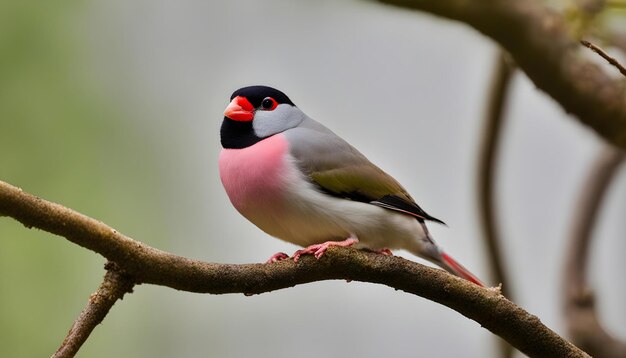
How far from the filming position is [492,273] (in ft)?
12.8

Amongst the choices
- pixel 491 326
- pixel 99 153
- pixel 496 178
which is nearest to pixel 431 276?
pixel 491 326

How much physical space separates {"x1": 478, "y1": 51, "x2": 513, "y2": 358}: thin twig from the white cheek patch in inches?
39.1

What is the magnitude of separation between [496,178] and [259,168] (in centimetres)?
152

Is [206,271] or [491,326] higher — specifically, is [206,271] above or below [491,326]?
below

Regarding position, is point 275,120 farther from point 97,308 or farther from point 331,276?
point 97,308

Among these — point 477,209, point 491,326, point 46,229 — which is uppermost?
point 477,209

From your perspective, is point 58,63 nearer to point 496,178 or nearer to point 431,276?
point 496,178

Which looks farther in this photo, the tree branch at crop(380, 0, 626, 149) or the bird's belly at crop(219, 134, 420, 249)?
the tree branch at crop(380, 0, 626, 149)

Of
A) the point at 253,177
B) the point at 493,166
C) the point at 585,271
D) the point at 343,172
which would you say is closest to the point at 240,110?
the point at 253,177

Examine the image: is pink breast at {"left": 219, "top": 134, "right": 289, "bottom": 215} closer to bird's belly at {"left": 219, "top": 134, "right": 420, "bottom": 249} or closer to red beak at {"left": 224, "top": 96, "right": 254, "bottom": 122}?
bird's belly at {"left": 219, "top": 134, "right": 420, "bottom": 249}

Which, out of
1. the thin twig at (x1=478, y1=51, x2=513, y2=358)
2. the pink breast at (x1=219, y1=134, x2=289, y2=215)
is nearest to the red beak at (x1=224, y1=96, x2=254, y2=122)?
the pink breast at (x1=219, y1=134, x2=289, y2=215)

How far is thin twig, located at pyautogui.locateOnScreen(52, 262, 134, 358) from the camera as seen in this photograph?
1.70 metres

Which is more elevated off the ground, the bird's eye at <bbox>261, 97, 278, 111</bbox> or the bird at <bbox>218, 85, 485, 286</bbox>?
the bird's eye at <bbox>261, 97, 278, 111</bbox>

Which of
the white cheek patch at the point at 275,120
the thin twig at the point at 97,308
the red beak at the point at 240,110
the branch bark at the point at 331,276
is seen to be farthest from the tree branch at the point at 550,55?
the thin twig at the point at 97,308
